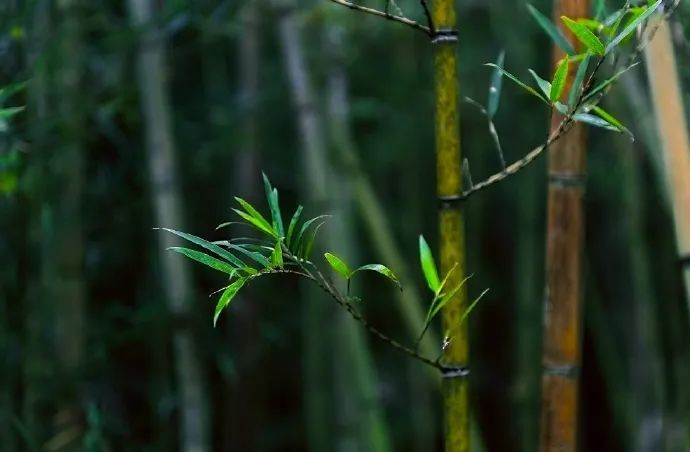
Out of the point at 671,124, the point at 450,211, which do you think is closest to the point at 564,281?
the point at 671,124

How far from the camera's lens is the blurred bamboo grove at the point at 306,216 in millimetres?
1496

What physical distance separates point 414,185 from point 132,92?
0.95 m

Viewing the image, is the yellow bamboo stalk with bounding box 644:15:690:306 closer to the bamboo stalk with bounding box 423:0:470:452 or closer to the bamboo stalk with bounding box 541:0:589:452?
the bamboo stalk with bounding box 541:0:589:452

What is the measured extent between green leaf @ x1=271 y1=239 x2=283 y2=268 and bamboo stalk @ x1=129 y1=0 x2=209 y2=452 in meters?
0.98

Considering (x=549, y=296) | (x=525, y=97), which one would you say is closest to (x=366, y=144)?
(x=525, y=97)

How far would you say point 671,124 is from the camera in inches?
37.4

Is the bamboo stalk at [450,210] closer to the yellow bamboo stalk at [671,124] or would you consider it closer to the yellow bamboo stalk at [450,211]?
the yellow bamboo stalk at [450,211]

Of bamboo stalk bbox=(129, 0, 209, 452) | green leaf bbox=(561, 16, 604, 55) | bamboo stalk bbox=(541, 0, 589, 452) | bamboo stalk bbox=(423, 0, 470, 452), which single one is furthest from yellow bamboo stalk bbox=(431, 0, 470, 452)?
bamboo stalk bbox=(129, 0, 209, 452)

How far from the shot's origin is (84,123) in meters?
1.52

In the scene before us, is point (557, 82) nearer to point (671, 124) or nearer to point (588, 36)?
point (588, 36)

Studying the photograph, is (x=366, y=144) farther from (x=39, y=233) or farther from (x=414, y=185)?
(x=39, y=233)

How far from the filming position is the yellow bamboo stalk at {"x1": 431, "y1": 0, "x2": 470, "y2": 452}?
693mm

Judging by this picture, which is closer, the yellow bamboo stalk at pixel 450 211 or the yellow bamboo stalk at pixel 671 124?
the yellow bamboo stalk at pixel 450 211

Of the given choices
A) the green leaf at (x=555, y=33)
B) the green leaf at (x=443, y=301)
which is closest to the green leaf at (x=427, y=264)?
the green leaf at (x=443, y=301)
